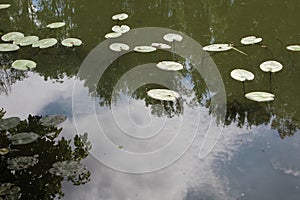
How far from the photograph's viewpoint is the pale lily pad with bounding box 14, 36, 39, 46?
265cm

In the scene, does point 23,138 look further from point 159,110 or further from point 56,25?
point 56,25

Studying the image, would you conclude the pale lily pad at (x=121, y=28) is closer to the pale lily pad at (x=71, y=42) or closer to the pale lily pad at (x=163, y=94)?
the pale lily pad at (x=71, y=42)

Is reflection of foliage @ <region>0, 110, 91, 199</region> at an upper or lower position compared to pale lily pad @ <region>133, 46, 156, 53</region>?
lower

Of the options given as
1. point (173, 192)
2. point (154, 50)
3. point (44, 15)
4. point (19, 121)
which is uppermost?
point (44, 15)

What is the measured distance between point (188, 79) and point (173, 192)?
0.92 m

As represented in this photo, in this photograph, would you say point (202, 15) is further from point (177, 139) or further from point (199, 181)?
point (199, 181)

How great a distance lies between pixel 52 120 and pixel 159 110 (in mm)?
573

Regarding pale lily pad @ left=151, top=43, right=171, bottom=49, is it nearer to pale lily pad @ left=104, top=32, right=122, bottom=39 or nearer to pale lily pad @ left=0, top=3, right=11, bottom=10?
pale lily pad @ left=104, top=32, right=122, bottom=39

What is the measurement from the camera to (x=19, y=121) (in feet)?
6.24

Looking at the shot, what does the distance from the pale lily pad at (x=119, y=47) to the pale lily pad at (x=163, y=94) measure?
1.88 ft

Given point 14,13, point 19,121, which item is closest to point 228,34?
point 19,121

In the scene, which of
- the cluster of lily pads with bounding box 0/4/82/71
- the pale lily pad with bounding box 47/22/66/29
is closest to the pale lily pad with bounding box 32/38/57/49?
the cluster of lily pads with bounding box 0/4/82/71

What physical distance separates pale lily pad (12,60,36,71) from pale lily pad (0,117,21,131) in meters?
0.59

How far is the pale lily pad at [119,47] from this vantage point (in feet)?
8.34
